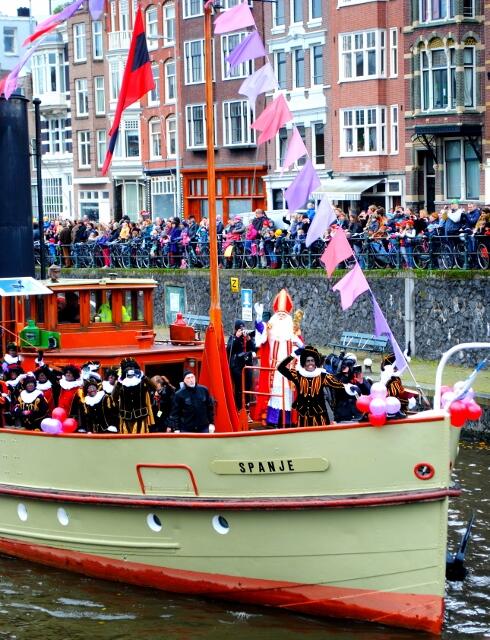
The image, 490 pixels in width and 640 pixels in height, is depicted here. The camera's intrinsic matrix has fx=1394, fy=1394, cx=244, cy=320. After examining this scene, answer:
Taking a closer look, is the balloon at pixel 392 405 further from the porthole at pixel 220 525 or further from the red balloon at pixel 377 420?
the porthole at pixel 220 525

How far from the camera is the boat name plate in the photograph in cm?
1463

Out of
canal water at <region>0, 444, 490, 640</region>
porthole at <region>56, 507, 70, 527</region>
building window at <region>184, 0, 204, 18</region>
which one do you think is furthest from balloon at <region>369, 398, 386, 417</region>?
building window at <region>184, 0, 204, 18</region>

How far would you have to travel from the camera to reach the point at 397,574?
14609 millimetres

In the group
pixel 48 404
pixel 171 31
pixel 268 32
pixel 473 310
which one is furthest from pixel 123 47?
pixel 48 404

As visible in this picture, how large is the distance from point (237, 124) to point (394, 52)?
34.1ft

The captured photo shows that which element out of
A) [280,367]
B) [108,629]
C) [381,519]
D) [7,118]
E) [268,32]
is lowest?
[108,629]

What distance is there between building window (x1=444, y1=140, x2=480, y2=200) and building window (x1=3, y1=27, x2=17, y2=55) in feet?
137

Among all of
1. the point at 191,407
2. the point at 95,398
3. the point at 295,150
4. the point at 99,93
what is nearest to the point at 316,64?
the point at 99,93

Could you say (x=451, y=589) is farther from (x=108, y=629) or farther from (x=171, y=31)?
(x=171, y=31)

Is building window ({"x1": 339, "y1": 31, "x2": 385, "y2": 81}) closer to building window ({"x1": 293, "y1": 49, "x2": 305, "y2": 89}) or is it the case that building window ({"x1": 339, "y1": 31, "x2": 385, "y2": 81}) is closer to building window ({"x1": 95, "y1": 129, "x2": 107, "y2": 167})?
building window ({"x1": 293, "y1": 49, "x2": 305, "y2": 89})

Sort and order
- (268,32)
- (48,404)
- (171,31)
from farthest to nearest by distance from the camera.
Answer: (171,31) → (268,32) → (48,404)

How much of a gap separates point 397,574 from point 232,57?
5.83 metres

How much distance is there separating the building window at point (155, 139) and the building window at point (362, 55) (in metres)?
15.1

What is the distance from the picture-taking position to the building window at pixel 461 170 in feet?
138
